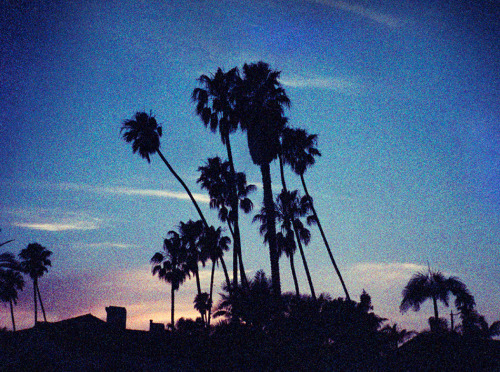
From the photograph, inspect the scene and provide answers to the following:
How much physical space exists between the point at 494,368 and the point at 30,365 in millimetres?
28627

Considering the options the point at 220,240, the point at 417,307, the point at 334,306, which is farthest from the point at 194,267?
the point at 334,306

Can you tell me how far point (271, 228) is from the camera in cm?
2642

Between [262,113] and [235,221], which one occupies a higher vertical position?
[262,113]

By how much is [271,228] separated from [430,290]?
17678 mm

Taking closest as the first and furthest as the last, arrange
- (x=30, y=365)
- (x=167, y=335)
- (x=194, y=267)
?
(x=30, y=365)
(x=167, y=335)
(x=194, y=267)

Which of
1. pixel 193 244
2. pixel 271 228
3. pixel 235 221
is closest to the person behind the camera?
pixel 271 228

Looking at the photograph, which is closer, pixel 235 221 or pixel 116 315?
pixel 235 221

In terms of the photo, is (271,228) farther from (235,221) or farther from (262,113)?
(262,113)

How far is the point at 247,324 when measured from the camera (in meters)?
20.7

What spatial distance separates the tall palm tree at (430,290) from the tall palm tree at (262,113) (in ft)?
53.6

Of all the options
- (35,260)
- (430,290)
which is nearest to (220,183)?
(430,290)

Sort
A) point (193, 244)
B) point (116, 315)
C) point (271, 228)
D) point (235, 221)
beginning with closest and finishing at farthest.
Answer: point (271, 228) → point (235, 221) → point (116, 315) → point (193, 244)

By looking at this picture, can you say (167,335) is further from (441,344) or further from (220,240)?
(220,240)

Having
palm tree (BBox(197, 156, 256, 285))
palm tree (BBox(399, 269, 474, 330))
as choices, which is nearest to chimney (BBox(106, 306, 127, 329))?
palm tree (BBox(197, 156, 256, 285))
